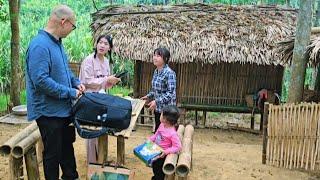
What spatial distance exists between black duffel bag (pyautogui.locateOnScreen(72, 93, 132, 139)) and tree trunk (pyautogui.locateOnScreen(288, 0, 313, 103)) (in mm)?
3233

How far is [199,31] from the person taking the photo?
9.44m

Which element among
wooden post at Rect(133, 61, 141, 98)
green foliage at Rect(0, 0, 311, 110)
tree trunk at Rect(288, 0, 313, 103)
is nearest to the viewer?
tree trunk at Rect(288, 0, 313, 103)

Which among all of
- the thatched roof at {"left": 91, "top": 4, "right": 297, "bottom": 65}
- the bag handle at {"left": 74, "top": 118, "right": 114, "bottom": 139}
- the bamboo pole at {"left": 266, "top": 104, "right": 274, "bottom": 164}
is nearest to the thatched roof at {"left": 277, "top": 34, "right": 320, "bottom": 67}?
the bamboo pole at {"left": 266, "top": 104, "right": 274, "bottom": 164}

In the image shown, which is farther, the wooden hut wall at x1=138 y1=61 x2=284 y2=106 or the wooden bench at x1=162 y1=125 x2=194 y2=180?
the wooden hut wall at x1=138 y1=61 x2=284 y2=106

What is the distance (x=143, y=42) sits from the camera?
364 inches

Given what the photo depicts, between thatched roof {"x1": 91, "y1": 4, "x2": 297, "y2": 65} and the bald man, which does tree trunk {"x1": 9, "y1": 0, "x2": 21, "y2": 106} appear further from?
the bald man

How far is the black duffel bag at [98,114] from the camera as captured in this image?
11.2ft

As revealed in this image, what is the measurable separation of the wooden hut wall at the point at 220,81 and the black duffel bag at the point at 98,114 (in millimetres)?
6278

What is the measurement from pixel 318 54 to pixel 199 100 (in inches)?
174

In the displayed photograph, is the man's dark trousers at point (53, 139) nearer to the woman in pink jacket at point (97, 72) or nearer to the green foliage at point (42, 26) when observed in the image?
the woman in pink jacket at point (97, 72)

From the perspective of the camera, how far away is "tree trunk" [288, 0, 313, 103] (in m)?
5.48

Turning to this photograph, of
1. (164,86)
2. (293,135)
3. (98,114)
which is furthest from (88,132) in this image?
(293,135)

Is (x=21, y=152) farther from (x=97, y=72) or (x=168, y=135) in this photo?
(x=168, y=135)

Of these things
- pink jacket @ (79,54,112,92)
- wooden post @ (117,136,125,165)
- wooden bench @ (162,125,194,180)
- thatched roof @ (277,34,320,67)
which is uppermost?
thatched roof @ (277,34,320,67)
